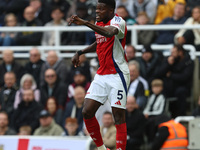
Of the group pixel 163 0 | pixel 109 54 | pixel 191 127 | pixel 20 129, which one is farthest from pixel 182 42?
pixel 109 54

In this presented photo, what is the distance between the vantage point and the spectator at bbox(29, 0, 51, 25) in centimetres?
1614

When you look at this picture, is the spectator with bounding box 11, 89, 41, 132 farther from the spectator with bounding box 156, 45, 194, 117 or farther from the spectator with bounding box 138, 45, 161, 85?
the spectator with bounding box 156, 45, 194, 117

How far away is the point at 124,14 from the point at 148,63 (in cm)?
171

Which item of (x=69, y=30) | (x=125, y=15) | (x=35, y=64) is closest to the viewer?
(x=35, y=64)

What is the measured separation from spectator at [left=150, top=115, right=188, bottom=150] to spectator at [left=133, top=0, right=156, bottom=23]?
4356 mm

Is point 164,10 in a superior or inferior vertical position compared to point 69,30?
superior

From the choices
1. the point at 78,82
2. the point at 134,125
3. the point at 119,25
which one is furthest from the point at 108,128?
the point at 119,25

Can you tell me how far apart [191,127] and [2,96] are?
458 centimetres

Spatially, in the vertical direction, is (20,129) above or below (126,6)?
below

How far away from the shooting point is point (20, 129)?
1281 cm

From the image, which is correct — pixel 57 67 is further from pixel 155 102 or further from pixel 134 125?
pixel 134 125

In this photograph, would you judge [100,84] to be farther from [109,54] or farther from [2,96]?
[2,96]

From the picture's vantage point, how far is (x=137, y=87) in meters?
12.9

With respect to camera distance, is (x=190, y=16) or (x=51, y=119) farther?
(x=190, y=16)
